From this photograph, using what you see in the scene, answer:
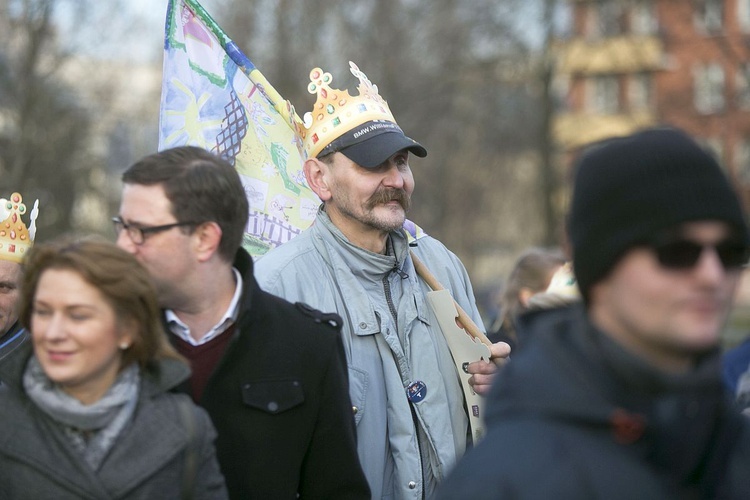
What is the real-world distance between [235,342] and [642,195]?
5.25 feet

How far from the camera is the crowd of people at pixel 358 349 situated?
2.14 metres

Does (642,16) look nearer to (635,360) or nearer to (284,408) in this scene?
(284,408)

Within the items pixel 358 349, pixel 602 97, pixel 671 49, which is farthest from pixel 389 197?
pixel 602 97

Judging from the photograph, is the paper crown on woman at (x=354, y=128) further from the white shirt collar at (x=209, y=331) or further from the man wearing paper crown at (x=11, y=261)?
the man wearing paper crown at (x=11, y=261)

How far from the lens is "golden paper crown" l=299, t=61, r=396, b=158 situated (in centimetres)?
448

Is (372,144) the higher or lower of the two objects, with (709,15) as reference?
lower

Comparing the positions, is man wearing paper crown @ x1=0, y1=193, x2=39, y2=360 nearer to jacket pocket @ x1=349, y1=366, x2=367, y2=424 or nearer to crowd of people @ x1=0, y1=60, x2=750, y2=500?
crowd of people @ x1=0, y1=60, x2=750, y2=500

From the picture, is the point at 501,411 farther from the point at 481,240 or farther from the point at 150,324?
the point at 481,240

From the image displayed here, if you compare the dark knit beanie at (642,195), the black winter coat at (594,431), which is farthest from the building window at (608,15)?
the black winter coat at (594,431)

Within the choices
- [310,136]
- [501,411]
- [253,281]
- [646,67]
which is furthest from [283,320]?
[646,67]

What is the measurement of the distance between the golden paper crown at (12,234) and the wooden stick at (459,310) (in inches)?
60.0

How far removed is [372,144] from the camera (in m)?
4.37

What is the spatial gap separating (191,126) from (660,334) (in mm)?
2875

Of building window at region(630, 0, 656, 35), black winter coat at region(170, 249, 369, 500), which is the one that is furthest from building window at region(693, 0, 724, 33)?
black winter coat at region(170, 249, 369, 500)
